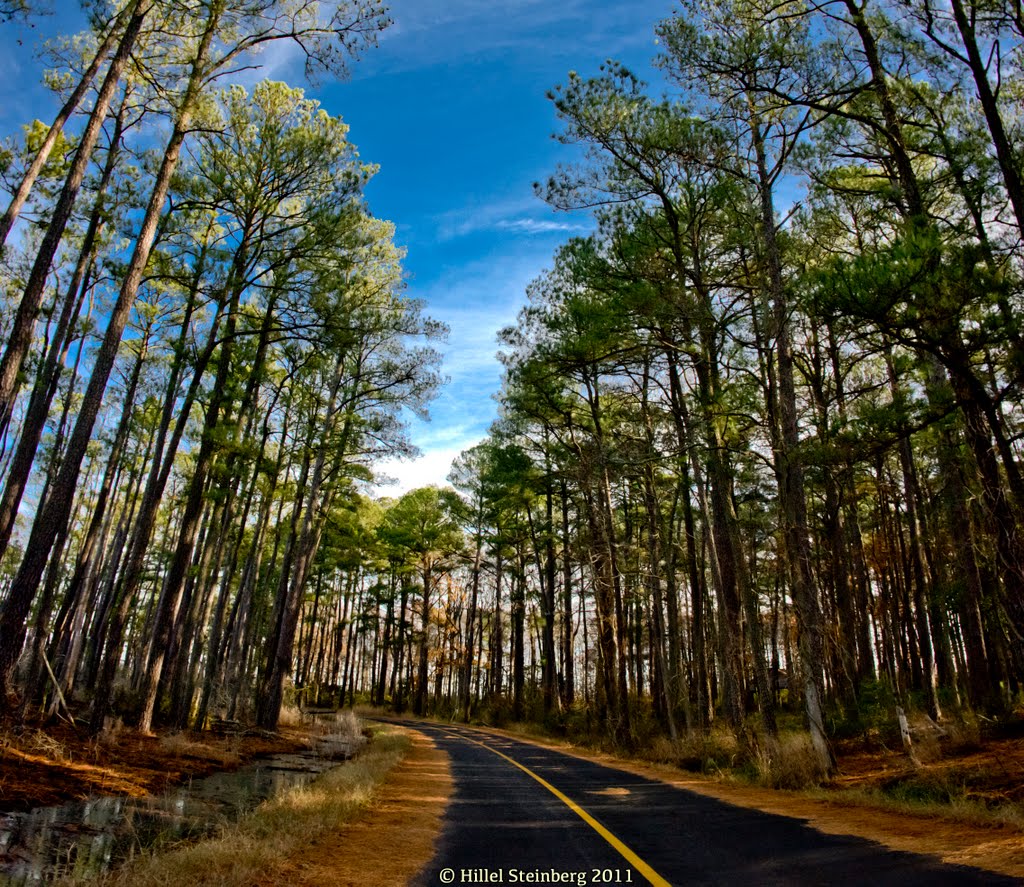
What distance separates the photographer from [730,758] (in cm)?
1152

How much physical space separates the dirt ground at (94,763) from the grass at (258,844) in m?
2.80

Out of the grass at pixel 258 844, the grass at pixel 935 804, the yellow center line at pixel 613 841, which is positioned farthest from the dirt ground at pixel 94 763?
the grass at pixel 935 804

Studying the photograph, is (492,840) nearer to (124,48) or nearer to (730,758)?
(730,758)

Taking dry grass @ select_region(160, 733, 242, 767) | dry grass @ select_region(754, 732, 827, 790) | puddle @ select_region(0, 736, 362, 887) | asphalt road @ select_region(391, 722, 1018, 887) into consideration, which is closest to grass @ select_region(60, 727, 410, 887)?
puddle @ select_region(0, 736, 362, 887)

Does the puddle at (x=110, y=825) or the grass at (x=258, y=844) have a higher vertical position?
the grass at (x=258, y=844)

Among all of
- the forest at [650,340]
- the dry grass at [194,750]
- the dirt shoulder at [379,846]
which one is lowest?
the dry grass at [194,750]

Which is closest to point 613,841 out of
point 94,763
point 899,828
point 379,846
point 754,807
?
point 379,846

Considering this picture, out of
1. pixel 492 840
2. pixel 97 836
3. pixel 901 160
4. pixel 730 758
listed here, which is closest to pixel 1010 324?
pixel 901 160

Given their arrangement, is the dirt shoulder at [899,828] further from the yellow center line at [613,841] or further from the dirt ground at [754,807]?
the yellow center line at [613,841]

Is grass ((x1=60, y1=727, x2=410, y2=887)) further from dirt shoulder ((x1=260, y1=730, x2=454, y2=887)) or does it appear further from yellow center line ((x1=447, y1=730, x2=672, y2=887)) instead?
yellow center line ((x1=447, y1=730, x2=672, y2=887))

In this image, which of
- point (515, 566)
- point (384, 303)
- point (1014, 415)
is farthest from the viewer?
point (515, 566)

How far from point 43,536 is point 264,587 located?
2118cm

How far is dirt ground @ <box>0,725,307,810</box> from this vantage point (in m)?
7.60

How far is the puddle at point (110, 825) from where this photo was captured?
4961 mm
